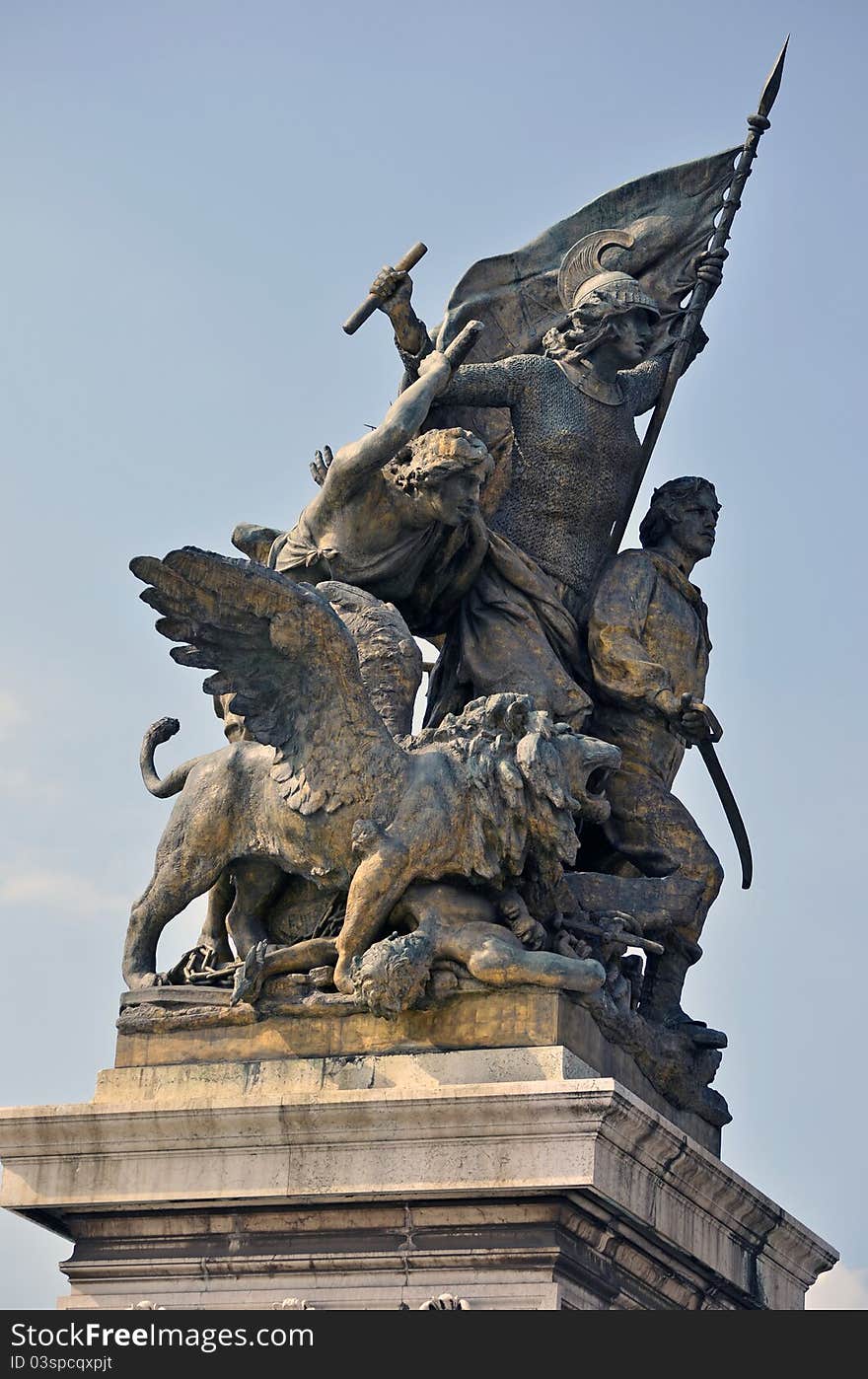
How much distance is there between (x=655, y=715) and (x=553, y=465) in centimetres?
160

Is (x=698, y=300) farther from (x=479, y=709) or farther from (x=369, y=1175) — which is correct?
(x=369, y=1175)

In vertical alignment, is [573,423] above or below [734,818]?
above

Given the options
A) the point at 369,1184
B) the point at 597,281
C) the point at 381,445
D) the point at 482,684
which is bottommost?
the point at 369,1184

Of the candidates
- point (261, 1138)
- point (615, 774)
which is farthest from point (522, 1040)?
point (615, 774)

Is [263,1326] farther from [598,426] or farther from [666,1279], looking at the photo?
[598,426]

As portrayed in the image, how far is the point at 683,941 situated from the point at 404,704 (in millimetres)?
2104

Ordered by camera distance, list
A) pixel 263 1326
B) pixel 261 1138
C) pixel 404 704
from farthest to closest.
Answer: pixel 404 704 → pixel 261 1138 → pixel 263 1326

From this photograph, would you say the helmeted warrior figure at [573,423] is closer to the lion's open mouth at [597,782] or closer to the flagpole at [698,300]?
the flagpole at [698,300]

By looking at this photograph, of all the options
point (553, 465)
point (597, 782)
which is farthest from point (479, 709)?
point (553, 465)

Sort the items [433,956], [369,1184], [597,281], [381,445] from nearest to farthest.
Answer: [369,1184]
[433,956]
[381,445]
[597,281]

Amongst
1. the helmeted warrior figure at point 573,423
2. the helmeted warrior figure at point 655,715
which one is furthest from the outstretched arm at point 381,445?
the helmeted warrior figure at point 655,715

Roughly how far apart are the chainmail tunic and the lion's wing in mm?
2457

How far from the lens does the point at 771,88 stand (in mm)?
17094

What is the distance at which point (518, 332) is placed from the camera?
16.8 metres
